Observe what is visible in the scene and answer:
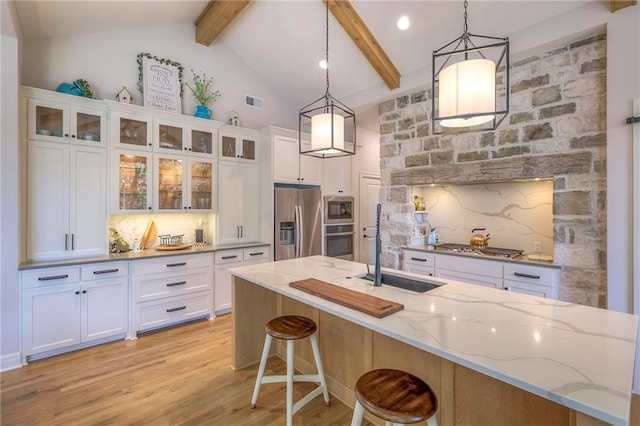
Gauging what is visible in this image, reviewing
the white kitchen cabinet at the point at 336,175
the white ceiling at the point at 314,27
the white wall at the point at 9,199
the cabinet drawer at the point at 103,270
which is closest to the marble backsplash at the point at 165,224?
the cabinet drawer at the point at 103,270

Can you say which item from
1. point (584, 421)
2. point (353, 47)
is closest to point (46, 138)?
point (353, 47)

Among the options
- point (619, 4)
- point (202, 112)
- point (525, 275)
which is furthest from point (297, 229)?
point (619, 4)

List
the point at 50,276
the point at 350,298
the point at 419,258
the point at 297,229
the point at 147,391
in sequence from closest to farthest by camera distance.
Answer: the point at 350,298, the point at 147,391, the point at 50,276, the point at 419,258, the point at 297,229

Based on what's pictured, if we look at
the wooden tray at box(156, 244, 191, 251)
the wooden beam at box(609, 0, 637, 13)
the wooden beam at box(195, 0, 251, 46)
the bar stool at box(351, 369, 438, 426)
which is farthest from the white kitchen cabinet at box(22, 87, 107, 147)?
the wooden beam at box(609, 0, 637, 13)

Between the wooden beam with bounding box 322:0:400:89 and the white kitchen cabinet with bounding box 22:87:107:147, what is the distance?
8.99ft

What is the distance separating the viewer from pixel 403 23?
3172mm

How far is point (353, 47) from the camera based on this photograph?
12.2 ft

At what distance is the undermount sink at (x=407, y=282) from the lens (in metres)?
1.93

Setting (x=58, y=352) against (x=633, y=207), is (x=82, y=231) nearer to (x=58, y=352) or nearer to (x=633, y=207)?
(x=58, y=352)

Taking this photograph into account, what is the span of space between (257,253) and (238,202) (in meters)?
0.77

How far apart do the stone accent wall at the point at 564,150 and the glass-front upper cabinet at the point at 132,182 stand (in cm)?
350

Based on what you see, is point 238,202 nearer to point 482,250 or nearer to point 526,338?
point 482,250

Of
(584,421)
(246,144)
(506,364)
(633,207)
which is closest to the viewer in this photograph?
(584,421)

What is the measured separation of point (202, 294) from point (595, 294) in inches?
158
